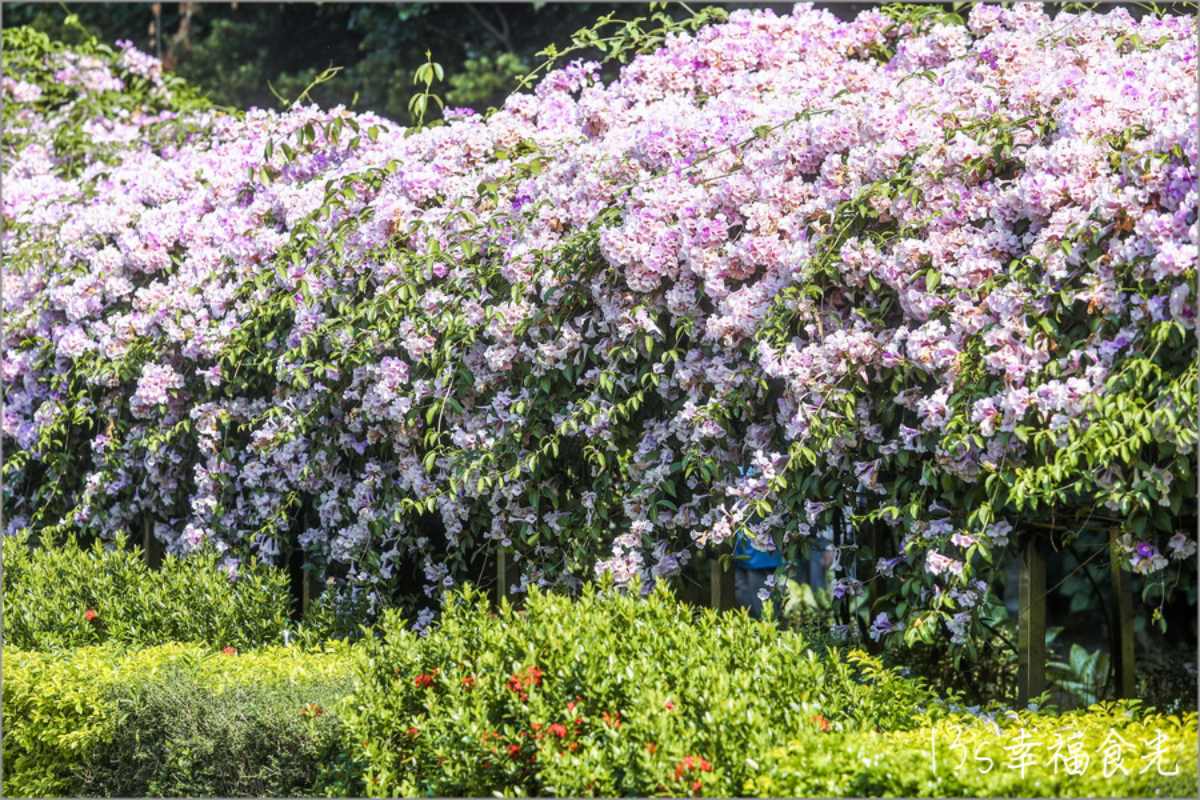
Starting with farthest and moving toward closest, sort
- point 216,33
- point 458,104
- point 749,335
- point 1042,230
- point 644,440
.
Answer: point 216,33 → point 458,104 → point 644,440 → point 749,335 → point 1042,230

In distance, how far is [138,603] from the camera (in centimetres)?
509

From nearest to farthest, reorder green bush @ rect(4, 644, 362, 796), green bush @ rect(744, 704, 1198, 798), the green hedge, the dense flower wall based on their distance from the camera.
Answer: green bush @ rect(744, 704, 1198, 798)
the green hedge
the dense flower wall
green bush @ rect(4, 644, 362, 796)

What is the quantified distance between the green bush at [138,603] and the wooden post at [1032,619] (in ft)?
7.76

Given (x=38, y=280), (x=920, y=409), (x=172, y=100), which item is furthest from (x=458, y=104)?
(x=920, y=409)

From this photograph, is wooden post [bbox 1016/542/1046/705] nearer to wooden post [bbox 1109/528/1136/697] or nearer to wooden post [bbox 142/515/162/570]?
wooden post [bbox 1109/528/1136/697]

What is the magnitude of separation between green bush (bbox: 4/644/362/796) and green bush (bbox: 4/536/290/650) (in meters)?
0.33

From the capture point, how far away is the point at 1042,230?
370 cm

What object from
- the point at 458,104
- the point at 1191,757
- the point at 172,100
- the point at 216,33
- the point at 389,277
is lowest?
the point at 1191,757

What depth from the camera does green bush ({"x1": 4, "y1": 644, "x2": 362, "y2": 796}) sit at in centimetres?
385

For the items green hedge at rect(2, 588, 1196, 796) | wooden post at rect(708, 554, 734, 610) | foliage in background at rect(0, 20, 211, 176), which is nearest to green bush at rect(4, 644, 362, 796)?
green hedge at rect(2, 588, 1196, 796)

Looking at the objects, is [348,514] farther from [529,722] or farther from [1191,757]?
[1191,757]

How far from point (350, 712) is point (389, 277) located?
193 cm

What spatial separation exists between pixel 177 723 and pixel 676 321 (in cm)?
174

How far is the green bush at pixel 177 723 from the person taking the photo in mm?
3852
